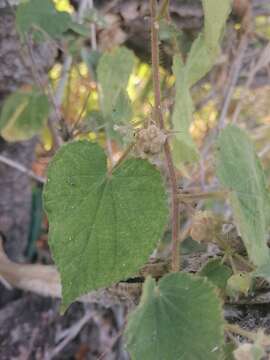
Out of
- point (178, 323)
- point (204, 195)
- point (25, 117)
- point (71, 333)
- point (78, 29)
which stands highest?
point (78, 29)

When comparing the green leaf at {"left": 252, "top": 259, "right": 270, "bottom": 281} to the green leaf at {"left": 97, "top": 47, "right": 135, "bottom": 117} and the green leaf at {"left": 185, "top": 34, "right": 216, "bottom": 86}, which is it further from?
the green leaf at {"left": 97, "top": 47, "right": 135, "bottom": 117}

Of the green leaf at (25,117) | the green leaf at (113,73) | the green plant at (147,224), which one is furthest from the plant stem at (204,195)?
the green leaf at (25,117)

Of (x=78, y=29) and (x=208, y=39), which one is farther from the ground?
(x=78, y=29)

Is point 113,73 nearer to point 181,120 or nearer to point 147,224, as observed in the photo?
point 181,120

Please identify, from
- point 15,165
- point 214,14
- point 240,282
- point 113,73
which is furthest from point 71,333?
point 214,14

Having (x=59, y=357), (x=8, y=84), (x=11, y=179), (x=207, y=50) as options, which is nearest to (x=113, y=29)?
(x=8, y=84)

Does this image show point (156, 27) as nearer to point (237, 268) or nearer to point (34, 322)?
point (237, 268)

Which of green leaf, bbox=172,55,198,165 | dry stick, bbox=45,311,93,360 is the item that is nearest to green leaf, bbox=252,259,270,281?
green leaf, bbox=172,55,198,165
